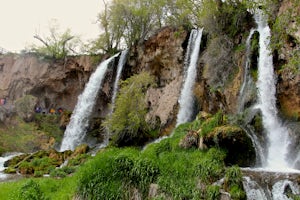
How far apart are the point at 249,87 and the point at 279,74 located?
1539 millimetres

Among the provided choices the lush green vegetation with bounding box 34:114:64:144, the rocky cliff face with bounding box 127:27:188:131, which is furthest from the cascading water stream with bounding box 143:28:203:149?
the lush green vegetation with bounding box 34:114:64:144

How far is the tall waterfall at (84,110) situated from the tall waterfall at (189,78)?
26.9ft

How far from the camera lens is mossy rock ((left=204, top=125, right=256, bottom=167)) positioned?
9.51 metres

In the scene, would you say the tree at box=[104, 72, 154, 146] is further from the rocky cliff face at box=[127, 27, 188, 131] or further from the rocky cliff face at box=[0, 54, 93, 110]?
the rocky cliff face at box=[0, 54, 93, 110]

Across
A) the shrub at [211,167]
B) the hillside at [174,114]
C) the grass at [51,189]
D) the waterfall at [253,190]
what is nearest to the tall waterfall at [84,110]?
the hillside at [174,114]

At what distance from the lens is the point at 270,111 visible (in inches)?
527

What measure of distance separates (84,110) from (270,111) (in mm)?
17267

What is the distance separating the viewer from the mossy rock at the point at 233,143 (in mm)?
9508

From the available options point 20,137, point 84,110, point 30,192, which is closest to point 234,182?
point 30,192

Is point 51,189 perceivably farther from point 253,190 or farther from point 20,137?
point 20,137

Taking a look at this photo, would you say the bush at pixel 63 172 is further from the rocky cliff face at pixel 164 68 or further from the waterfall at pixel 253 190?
the rocky cliff face at pixel 164 68

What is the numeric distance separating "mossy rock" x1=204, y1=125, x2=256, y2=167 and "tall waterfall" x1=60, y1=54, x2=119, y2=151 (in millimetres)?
16479

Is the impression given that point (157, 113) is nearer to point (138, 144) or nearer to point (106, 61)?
point (138, 144)

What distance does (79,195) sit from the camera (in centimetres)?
771
